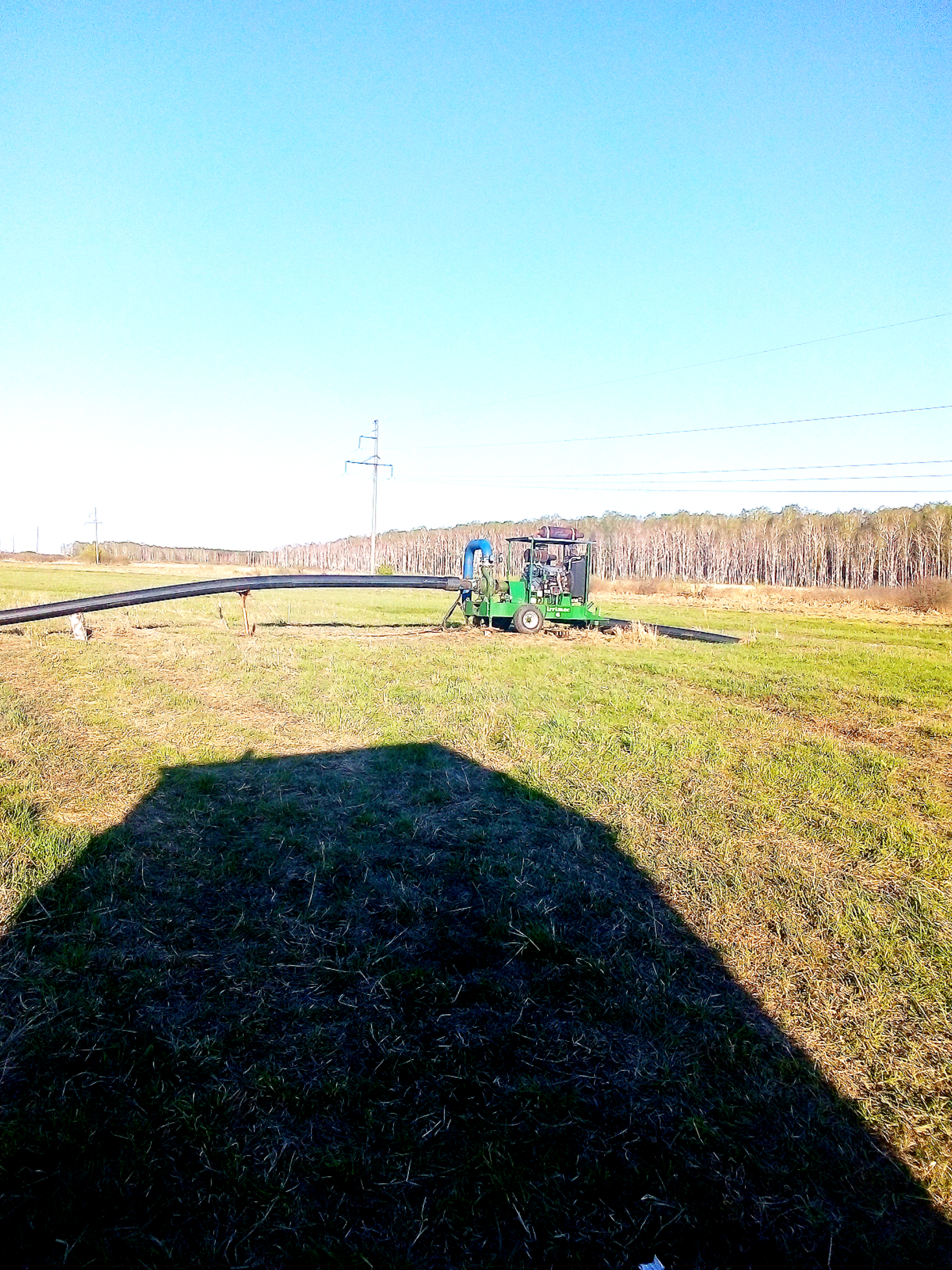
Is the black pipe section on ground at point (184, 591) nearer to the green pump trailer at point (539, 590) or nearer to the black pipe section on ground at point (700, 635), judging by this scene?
the green pump trailer at point (539, 590)

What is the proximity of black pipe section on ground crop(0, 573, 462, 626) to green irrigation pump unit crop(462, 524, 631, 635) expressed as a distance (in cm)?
267

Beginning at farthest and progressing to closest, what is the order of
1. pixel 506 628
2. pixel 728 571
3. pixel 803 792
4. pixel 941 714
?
pixel 728 571 → pixel 506 628 → pixel 941 714 → pixel 803 792

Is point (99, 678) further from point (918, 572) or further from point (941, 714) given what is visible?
point (918, 572)

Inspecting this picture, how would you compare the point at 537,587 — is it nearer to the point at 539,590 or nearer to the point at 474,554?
the point at 539,590

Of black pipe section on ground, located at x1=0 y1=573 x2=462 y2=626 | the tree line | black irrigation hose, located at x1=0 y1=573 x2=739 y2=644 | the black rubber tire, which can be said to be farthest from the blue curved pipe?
the tree line

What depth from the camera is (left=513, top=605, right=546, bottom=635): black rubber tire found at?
17547mm

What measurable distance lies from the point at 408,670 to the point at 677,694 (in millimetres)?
3822

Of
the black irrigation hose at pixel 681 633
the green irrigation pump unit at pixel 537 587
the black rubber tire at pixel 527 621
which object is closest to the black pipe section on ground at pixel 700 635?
the black irrigation hose at pixel 681 633

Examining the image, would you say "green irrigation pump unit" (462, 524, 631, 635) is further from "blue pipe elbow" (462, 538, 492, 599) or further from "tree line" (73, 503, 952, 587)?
"tree line" (73, 503, 952, 587)

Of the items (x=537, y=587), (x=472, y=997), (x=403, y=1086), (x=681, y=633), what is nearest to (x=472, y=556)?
(x=537, y=587)

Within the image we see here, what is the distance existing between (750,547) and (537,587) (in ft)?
140

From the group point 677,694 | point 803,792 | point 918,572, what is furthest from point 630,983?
point 918,572

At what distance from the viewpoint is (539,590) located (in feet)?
59.1

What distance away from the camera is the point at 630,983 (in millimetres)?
3424
